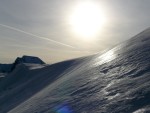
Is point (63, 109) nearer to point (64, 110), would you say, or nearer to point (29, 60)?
point (64, 110)

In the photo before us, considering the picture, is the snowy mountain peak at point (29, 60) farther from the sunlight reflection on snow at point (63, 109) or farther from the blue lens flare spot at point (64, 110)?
the blue lens flare spot at point (64, 110)

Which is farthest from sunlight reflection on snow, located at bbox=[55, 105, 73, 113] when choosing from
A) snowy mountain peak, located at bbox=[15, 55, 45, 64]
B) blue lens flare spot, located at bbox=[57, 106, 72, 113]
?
snowy mountain peak, located at bbox=[15, 55, 45, 64]

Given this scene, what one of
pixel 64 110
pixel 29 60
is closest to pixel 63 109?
pixel 64 110

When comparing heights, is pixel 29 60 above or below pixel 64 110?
above

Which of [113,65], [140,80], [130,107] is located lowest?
[130,107]

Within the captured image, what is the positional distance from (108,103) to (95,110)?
0.38m

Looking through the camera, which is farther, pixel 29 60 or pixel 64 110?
pixel 29 60

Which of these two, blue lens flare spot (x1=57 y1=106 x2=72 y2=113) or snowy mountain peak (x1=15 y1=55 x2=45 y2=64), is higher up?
snowy mountain peak (x1=15 y1=55 x2=45 y2=64)

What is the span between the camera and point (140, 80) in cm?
800

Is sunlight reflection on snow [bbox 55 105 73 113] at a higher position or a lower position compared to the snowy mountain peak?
lower

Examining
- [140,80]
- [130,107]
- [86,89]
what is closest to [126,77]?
[140,80]

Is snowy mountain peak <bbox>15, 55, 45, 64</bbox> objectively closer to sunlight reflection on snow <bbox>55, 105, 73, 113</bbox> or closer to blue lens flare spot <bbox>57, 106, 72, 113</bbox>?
sunlight reflection on snow <bbox>55, 105, 73, 113</bbox>

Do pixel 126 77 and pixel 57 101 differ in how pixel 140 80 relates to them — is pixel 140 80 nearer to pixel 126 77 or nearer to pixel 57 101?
pixel 126 77

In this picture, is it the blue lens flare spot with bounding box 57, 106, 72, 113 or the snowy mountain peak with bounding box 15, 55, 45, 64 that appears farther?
the snowy mountain peak with bounding box 15, 55, 45, 64
